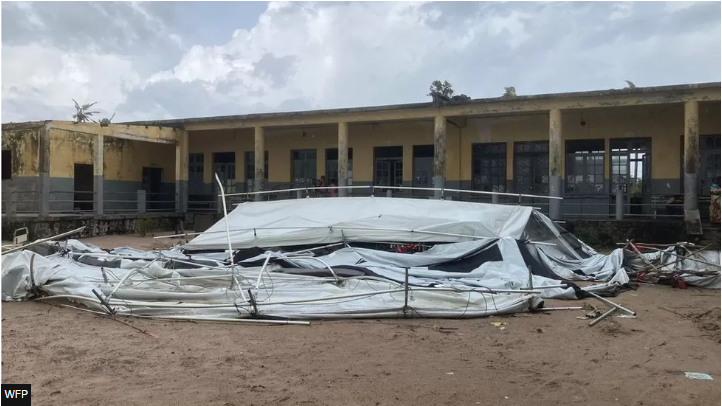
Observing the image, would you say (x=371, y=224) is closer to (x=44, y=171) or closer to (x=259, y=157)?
(x=259, y=157)

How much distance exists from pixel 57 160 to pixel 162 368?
16377 mm

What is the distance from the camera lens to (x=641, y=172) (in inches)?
653

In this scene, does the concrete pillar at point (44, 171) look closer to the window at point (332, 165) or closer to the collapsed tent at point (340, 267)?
the collapsed tent at point (340, 267)

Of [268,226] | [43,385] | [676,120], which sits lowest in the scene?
[43,385]

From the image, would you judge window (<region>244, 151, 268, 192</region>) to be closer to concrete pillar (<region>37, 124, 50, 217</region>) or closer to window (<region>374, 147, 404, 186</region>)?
window (<region>374, 147, 404, 186</region>)

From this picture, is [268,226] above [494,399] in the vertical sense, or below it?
above

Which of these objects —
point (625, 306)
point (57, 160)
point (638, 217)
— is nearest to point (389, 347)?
point (625, 306)

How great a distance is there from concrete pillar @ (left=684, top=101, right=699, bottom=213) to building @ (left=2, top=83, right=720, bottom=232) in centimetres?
3

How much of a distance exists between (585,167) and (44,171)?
15910mm

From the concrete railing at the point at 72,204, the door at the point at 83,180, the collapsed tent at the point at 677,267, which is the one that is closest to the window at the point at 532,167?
the collapsed tent at the point at 677,267

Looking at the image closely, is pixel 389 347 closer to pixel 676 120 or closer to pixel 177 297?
pixel 177 297

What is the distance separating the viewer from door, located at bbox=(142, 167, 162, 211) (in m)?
22.3

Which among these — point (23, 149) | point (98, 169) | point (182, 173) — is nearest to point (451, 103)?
point (182, 173)

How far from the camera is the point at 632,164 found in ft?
54.6
